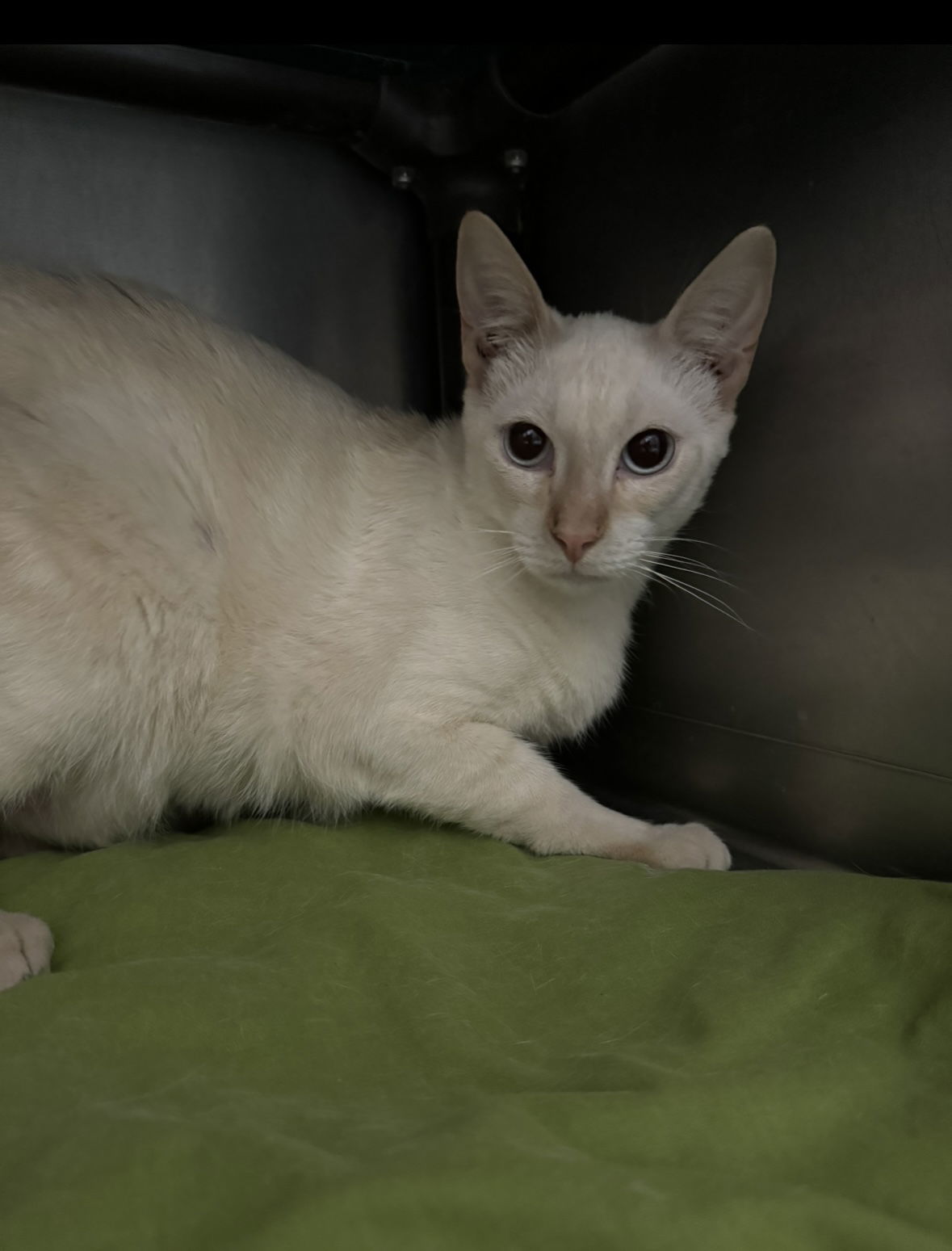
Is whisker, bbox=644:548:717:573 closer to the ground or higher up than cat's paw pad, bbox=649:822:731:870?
higher up

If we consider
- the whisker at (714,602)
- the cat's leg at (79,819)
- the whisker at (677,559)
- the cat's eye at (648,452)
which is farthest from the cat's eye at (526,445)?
the cat's leg at (79,819)

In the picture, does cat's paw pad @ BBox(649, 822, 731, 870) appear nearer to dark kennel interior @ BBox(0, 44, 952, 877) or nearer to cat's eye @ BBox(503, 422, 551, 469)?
dark kennel interior @ BBox(0, 44, 952, 877)

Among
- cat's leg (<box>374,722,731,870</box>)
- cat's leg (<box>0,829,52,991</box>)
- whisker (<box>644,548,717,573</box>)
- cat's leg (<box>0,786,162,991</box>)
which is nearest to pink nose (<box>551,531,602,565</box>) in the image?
whisker (<box>644,548,717,573</box>)

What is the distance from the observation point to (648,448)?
155cm

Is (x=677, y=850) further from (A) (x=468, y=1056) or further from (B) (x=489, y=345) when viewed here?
(B) (x=489, y=345)

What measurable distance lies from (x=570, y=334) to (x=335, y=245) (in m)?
0.85

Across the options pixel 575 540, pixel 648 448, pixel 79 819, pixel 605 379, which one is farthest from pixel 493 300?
pixel 79 819

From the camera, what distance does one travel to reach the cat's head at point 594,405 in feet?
4.89

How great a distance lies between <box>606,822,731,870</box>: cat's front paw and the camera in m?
1.51

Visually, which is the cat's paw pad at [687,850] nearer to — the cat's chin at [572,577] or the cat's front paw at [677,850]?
the cat's front paw at [677,850]

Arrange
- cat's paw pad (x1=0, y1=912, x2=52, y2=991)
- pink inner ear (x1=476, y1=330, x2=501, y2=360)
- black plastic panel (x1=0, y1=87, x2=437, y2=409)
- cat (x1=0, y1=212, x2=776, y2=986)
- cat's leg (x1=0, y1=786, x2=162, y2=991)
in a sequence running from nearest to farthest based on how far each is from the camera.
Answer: cat's paw pad (x1=0, y1=912, x2=52, y2=991)
cat (x1=0, y1=212, x2=776, y2=986)
cat's leg (x1=0, y1=786, x2=162, y2=991)
pink inner ear (x1=476, y1=330, x2=501, y2=360)
black plastic panel (x1=0, y1=87, x2=437, y2=409)

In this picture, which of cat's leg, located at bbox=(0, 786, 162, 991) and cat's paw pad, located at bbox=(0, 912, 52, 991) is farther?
cat's leg, located at bbox=(0, 786, 162, 991)

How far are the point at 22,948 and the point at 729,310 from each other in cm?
136

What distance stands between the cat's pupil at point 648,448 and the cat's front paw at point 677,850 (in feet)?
1.94
